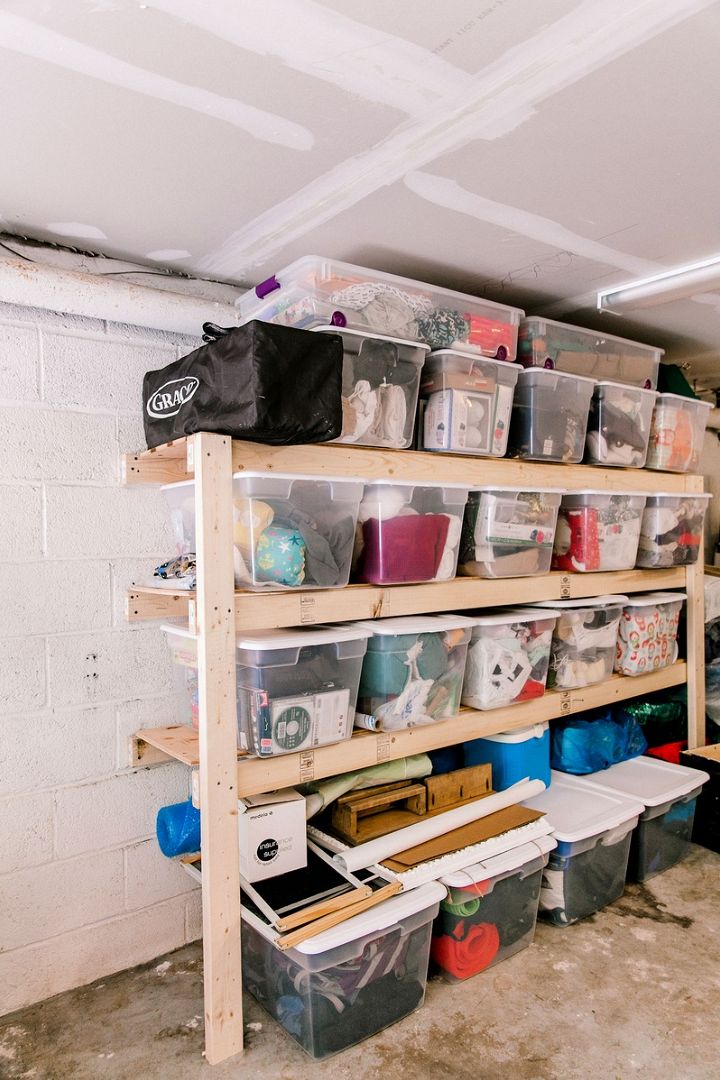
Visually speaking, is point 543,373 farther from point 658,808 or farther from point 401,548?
point 658,808

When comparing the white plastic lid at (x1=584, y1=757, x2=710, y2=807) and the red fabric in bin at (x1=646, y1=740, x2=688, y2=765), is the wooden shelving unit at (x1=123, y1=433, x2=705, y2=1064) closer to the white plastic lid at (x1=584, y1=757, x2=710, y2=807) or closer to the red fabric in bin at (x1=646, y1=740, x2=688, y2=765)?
the white plastic lid at (x1=584, y1=757, x2=710, y2=807)

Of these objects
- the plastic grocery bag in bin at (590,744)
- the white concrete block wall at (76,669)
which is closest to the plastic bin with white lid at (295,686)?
the white concrete block wall at (76,669)

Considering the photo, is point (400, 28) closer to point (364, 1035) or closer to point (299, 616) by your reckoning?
point (299, 616)

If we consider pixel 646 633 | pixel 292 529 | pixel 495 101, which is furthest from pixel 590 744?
pixel 495 101

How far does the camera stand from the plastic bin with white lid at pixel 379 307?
2.00 metres

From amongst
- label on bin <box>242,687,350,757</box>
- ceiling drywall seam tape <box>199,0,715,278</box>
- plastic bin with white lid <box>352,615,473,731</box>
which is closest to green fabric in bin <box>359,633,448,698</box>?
plastic bin with white lid <box>352,615,473,731</box>

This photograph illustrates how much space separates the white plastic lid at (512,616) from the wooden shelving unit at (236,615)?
0.05m

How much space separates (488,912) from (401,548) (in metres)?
1.09

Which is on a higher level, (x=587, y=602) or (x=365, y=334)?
(x=365, y=334)

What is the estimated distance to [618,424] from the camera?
8.83 ft

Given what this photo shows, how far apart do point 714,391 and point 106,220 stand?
3.45 metres

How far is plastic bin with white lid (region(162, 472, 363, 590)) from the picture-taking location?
1863 millimetres

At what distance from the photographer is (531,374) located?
2.44 metres

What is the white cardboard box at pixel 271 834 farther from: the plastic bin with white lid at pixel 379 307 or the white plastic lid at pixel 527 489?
the plastic bin with white lid at pixel 379 307
